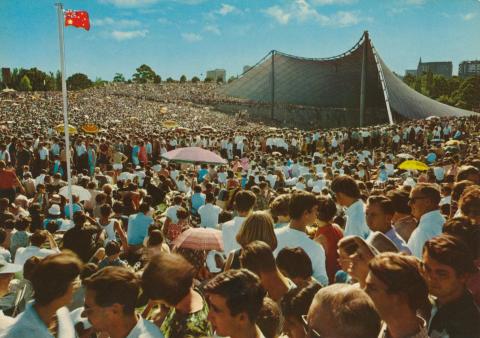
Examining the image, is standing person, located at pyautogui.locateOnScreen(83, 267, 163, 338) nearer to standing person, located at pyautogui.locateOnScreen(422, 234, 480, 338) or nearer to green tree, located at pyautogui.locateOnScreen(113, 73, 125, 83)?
standing person, located at pyautogui.locateOnScreen(422, 234, 480, 338)

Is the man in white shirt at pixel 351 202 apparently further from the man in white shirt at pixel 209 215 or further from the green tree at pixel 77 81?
the green tree at pixel 77 81

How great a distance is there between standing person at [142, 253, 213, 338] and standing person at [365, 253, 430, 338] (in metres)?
0.92

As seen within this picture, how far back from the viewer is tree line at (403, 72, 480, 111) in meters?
61.2

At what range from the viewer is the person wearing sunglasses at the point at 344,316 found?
1925mm

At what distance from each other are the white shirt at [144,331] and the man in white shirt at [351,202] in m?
2.38

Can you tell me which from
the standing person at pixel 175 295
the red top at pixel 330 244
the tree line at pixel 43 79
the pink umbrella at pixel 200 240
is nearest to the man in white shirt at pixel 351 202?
the red top at pixel 330 244

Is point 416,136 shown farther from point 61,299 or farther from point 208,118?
point 208,118

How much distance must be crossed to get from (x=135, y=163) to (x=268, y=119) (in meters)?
32.8

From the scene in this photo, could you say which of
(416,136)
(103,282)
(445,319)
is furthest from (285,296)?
(416,136)

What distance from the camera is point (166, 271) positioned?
8.01ft

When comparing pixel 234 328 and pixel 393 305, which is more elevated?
pixel 393 305

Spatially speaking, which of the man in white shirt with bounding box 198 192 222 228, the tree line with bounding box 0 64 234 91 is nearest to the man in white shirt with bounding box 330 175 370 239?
the man in white shirt with bounding box 198 192 222 228

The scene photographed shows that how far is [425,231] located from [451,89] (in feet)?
273

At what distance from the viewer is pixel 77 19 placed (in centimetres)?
823
